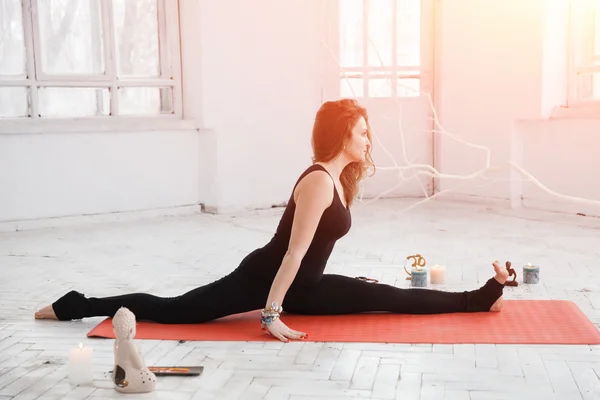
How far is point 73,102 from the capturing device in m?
7.09

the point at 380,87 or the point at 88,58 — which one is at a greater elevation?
the point at 88,58

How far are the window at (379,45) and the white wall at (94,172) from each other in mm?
1688

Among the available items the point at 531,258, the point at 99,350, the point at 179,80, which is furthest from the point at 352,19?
the point at 99,350

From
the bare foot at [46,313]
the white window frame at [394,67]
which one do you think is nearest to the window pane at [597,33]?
the white window frame at [394,67]

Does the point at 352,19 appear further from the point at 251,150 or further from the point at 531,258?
the point at 531,258

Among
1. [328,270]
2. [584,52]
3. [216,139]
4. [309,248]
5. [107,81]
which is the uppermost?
[584,52]

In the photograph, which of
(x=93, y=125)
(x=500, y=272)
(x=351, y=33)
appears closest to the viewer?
(x=500, y=272)

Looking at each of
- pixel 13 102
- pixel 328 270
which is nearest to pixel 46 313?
pixel 328 270

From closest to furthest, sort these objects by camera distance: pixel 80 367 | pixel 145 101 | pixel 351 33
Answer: pixel 80 367, pixel 145 101, pixel 351 33

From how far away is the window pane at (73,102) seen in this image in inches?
275

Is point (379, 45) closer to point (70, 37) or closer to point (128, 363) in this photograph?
point (70, 37)

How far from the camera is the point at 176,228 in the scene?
263 inches

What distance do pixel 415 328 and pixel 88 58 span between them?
4537mm

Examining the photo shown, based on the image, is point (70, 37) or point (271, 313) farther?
point (70, 37)
